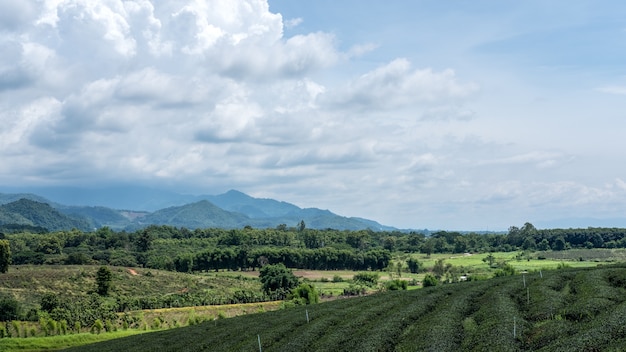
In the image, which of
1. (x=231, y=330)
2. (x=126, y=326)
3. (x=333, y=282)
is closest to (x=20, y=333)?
(x=126, y=326)

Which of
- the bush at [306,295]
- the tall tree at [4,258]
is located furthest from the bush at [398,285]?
the tall tree at [4,258]

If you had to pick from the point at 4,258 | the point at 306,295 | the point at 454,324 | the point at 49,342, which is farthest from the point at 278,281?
the point at 454,324

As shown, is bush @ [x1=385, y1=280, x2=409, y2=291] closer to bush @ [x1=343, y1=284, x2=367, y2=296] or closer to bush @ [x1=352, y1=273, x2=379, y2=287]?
bush @ [x1=343, y1=284, x2=367, y2=296]

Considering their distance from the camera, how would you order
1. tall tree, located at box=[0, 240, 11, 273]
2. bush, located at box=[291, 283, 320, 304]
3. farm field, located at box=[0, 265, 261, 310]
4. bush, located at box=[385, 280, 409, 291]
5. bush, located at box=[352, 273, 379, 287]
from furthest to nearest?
bush, located at box=[352, 273, 379, 287]
tall tree, located at box=[0, 240, 11, 273]
farm field, located at box=[0, 265, 261, 310]
bush, located at box=[385, 280, 409, 291]
bush, located at box=[291, 283, 320, 304]

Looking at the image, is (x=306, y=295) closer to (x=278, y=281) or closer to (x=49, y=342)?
(x=278, y=281)

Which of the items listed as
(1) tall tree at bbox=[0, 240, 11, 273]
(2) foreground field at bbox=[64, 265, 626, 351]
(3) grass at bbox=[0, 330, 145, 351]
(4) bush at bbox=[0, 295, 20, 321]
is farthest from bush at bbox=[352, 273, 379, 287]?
(1) tall tree at bbox=[0, 240, 11, 273]

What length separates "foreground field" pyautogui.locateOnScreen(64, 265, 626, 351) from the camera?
39156 mm

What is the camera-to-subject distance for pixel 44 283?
132 metres

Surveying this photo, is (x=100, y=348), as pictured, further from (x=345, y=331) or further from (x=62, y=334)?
(x=345, y=331)

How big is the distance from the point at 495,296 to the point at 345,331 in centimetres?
1882

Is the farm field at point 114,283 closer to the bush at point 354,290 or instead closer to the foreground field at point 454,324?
the bush at point 354,290

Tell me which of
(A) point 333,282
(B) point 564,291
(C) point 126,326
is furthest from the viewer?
(A) point 333,282

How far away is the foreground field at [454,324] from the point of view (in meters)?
39.2

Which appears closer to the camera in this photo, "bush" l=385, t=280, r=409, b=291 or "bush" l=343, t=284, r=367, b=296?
"bush" l=385, t=280, r=409, b=291
